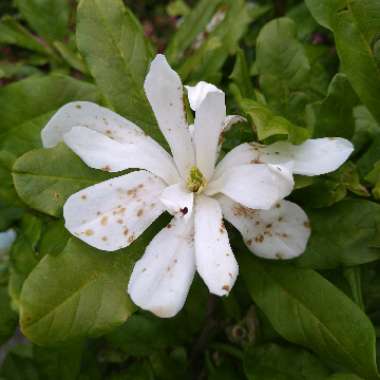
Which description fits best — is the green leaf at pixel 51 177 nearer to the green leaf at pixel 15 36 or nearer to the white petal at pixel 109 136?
the white petal at pixel 109 136

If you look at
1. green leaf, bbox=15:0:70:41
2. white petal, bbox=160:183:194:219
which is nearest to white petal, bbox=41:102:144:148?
white petal, bbox=160:183:194:219

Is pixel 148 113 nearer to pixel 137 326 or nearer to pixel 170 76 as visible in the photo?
pixel 170 76

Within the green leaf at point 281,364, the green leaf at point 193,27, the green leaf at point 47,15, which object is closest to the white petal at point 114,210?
the green leaf at point 281,364

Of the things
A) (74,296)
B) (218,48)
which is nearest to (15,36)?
(218,48)

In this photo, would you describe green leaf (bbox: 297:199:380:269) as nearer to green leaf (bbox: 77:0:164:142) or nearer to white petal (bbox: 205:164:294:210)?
white petal (bbox: 205:164:294:210)

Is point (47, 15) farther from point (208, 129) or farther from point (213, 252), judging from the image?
point (213, 252)
